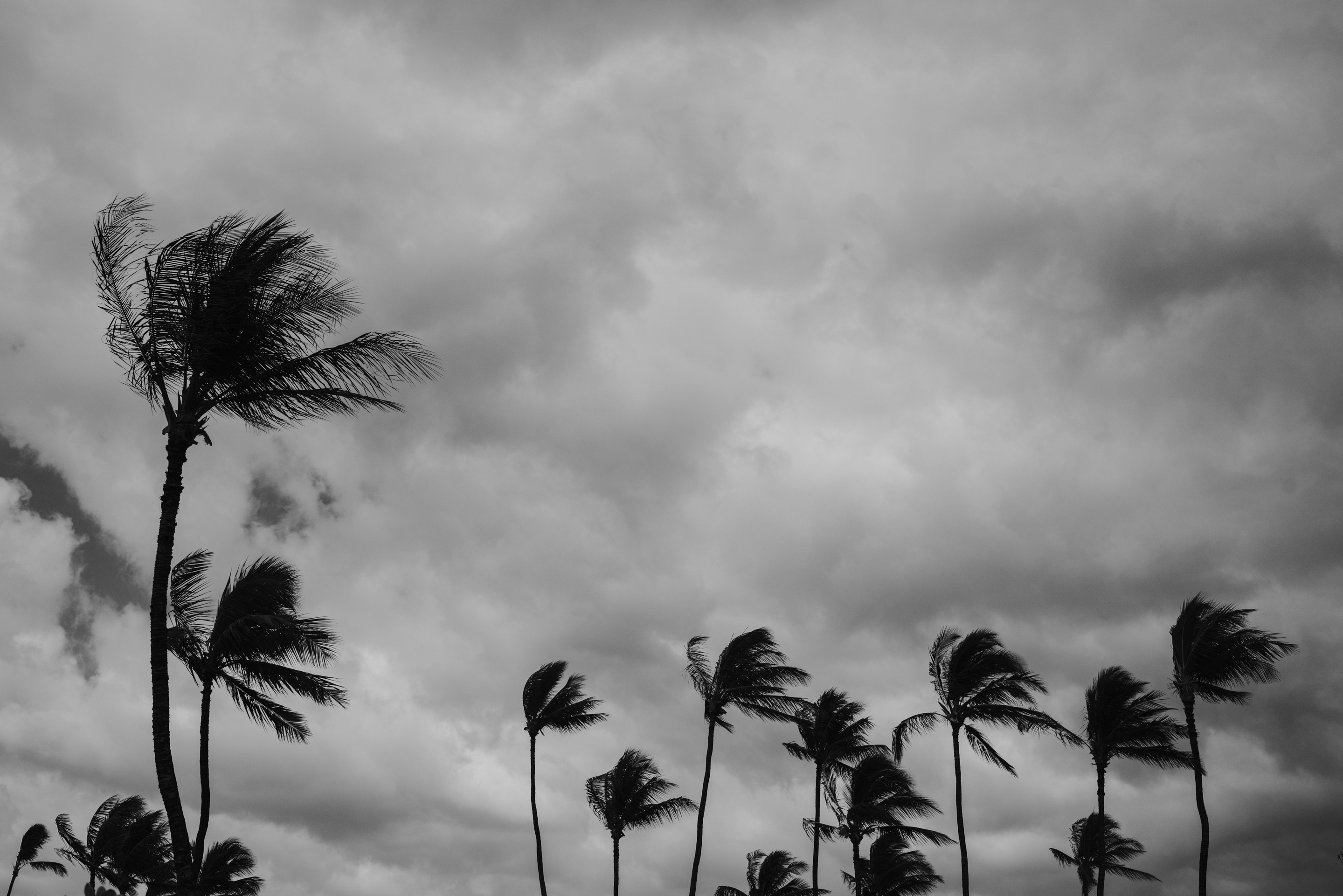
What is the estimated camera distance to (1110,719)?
113 feet

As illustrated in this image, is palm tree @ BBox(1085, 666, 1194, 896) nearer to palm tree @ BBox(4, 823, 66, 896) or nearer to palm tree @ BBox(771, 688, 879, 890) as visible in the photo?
palm tree @ BBox(771, 688, 879, 890)

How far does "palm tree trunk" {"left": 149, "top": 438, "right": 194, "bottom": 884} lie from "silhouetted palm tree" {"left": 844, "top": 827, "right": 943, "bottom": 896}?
Result: 36.2m

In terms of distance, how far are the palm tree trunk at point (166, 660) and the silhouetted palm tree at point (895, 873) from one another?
36.2 metres

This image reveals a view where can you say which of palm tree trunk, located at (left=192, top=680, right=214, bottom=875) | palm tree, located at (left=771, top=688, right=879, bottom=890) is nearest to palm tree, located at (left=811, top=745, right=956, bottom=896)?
palm tree, located at (left=771, top=688, right=879, bottom=890)

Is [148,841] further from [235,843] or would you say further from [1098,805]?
[1098,805]

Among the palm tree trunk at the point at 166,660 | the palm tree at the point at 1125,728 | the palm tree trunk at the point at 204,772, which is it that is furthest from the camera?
the palm tree at the point at 1125,728

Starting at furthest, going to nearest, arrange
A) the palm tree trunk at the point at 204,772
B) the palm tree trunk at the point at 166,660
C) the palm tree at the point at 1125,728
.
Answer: the palm tree at the point at 1125,728 < the palm tree trunk at the point at 204,772 < the palm tree trunk at the point at 166,660

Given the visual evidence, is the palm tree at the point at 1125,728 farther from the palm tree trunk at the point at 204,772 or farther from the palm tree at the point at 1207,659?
the palm tree trunk at the point at 204,772

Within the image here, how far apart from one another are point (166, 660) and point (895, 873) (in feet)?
124

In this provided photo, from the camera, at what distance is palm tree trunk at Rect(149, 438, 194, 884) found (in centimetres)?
1152

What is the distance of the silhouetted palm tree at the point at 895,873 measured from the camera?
43188 mm

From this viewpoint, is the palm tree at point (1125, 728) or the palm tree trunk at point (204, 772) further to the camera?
the palm tree at point (1125, 728)

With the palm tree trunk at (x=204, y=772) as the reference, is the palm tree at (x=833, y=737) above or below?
above

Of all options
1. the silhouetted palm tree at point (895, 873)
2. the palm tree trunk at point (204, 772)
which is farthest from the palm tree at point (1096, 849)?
the palm tree trunk at point (204, 772)
